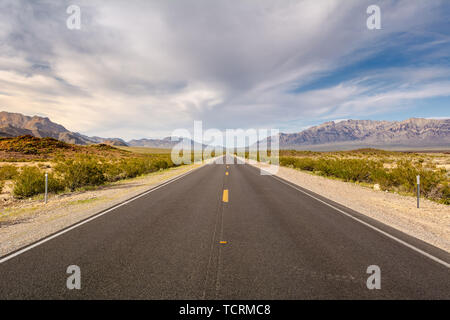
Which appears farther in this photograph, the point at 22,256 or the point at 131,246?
the point at 131,246

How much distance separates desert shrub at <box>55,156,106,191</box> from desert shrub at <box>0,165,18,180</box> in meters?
3.85

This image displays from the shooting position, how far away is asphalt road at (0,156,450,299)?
120 inches

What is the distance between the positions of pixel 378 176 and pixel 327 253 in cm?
1222

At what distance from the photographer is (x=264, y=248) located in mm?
4469

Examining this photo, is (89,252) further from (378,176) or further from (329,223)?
(378,176)

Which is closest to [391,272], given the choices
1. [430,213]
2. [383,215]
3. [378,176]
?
[383,215]

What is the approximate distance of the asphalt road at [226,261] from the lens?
3.04 m

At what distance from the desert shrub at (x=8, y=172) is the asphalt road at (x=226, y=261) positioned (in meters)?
13.5
